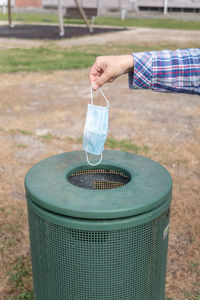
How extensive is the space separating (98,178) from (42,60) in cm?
779

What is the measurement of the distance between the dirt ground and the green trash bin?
915 mm

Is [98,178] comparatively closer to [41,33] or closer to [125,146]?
[125,146]

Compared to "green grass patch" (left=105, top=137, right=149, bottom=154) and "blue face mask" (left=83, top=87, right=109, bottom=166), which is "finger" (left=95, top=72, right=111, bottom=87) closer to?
"blue face mask" (left=83, top=87, right=109, bottom=166)

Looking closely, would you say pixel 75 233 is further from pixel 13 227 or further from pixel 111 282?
pixel 13 227

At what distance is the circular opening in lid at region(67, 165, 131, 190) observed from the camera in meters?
1.94

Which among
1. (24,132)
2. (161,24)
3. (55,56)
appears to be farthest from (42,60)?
(161,24)

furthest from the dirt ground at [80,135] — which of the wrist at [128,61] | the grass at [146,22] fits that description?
the grass at [146,22]

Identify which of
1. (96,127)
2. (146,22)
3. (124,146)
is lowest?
(146,22)

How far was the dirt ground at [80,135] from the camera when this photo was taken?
2.77 meters

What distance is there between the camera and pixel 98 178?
200 cm

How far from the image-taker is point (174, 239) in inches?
116

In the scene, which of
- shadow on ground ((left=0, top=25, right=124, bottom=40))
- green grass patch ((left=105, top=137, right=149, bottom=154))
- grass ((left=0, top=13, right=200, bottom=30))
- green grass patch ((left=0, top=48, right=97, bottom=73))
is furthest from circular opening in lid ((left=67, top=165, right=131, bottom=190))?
grass ((left=0, top=13, right=200, bottom=30))

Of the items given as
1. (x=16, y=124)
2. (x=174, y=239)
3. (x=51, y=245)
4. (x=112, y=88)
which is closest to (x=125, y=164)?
(x=51, y=245)

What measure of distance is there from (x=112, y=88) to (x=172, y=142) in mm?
2734
